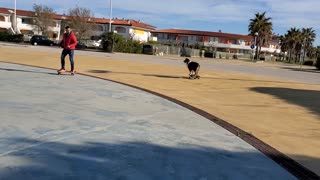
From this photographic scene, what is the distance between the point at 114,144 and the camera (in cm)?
621

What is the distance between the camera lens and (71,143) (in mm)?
6070

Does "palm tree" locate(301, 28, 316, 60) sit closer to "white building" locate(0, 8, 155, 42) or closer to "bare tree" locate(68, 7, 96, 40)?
"white building" locate(0, 8, 155, 42)

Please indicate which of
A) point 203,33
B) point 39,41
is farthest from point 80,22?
point 203,33

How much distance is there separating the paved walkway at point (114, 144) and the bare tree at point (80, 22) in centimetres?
7757

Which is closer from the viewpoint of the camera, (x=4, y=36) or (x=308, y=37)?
(x=4, y=36)

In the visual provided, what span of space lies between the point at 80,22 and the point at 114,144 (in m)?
82.5

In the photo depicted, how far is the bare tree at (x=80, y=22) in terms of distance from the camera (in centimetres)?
8612

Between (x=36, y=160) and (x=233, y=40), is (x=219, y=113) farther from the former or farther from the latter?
(x=233, y=40)

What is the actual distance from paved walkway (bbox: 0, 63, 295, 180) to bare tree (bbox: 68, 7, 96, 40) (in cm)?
7757

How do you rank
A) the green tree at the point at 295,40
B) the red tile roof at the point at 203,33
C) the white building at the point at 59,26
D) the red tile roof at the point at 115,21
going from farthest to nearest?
1. the red tile roof at the point at 203,33
2. the green tree at the point at 295,40
3. the red tile roof at the point at 115,21
4. the white building at the point at 59,26

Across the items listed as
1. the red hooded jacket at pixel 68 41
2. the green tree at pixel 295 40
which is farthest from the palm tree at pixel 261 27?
the red hooded jacket at pixel 68 41

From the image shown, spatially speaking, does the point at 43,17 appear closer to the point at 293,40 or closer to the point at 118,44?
the point at 118,44

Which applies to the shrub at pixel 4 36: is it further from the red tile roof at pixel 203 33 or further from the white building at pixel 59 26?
the red tile roof at pixel 203 33

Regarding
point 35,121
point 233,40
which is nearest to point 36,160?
point 35,121
